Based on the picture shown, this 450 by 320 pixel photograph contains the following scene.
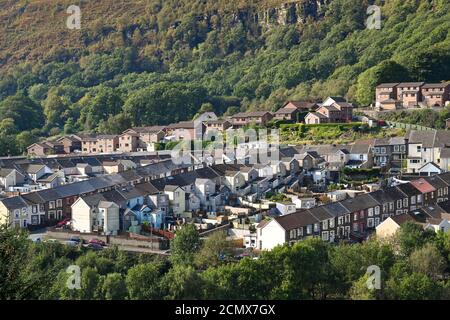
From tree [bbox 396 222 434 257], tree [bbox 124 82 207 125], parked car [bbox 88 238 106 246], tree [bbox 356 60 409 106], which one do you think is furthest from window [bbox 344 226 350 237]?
tree [bbox 124 82 207 125]

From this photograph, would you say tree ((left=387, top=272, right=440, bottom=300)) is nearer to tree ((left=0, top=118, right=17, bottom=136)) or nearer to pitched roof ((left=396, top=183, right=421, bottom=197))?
pitched roof ((left=396, top=183, right=421, bottom=197))

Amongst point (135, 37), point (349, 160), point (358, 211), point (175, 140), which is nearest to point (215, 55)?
point (135, 37)

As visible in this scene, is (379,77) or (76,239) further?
(379,77)

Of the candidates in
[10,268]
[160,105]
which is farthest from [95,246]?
[160,105]

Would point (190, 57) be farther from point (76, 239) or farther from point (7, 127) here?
point (76, 239)

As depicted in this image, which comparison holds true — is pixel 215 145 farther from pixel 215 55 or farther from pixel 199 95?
pixel 215 55
